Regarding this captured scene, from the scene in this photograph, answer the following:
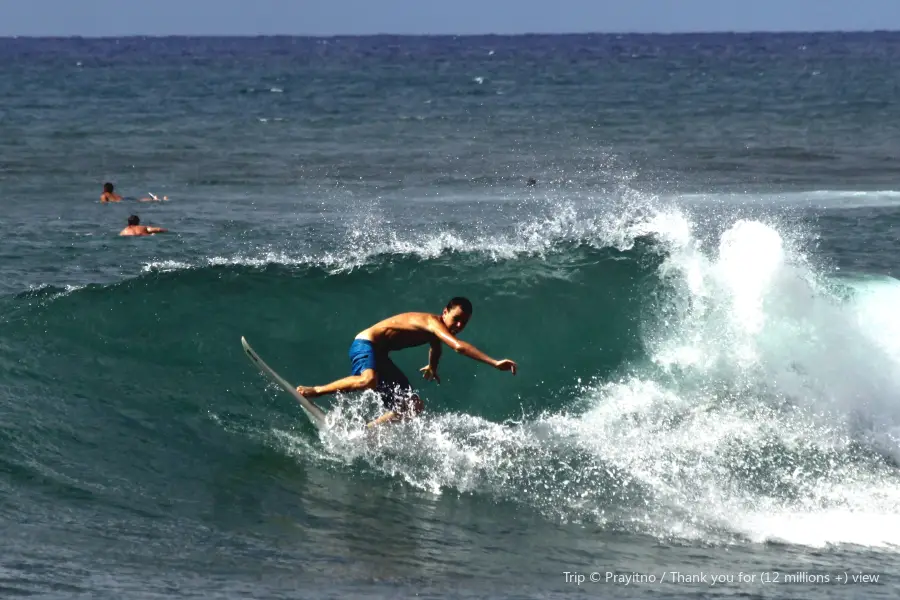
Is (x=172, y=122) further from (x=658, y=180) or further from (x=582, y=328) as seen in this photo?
(x=582, y=328)

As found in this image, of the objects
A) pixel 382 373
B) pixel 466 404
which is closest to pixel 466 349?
pixel 382 373

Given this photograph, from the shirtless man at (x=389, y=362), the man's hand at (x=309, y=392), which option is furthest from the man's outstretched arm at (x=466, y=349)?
the man's hand at (x=309, y=392)

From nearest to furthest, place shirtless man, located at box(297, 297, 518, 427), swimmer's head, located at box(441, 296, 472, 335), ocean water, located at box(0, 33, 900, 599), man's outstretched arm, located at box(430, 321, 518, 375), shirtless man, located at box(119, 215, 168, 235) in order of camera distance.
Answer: ocean water, located at box(0, 33, 900, 599), man's outstretched arm, located at box(430, 321, 518, 375), swimmer's head, located at box(441, 296, 472, 335), shirtless man, located at box(297, 297, 518, 427), shirtless man, located at box(119, 215, 168, 235)

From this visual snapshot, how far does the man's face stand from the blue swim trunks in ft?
2.24

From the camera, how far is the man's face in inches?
403

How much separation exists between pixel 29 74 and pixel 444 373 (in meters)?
73.7

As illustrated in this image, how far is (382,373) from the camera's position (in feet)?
34.8

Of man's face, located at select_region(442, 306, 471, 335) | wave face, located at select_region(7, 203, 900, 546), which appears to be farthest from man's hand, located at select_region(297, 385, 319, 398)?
man's face, located at select_region(442, 306, 471, 335)

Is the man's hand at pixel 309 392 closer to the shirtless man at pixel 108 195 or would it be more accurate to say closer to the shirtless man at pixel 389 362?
the shirtless man at pixel 389 362

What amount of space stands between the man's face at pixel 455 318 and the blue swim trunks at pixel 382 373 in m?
0.68

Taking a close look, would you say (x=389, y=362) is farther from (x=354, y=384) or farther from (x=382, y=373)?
(x=354, y=384)

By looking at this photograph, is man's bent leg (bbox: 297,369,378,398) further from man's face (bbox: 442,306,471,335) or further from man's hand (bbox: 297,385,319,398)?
man's face (bbox: 442,306,471,335)

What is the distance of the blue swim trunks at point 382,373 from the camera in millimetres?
10570

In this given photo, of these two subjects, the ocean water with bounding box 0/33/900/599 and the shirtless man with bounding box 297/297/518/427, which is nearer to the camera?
the ocean water with bounding box 0/33/900/599
